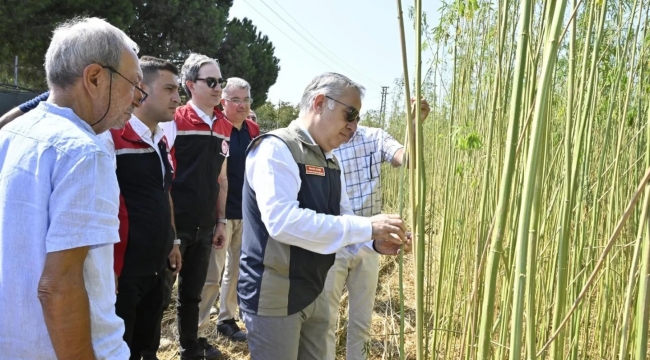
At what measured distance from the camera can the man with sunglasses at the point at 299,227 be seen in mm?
1204

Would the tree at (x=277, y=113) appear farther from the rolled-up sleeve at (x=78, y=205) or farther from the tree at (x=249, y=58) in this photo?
the rolled-up sleeve at (x=78, y=205)

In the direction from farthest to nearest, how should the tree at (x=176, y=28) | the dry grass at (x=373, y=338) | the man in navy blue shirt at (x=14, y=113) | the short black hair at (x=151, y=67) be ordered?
the tree at (x=176, y=28)
the dry grass at (x=373, y=338)
the short black hair at (x=151, y=67)
the man in navy blue shirt at (x=14, y=113)

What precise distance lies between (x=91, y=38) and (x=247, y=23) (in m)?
11.6

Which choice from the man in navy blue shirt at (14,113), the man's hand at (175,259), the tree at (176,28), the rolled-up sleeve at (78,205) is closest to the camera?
the rolled-up sleeve at (78,205)

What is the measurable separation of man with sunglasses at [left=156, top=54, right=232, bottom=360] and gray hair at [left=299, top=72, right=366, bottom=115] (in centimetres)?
91

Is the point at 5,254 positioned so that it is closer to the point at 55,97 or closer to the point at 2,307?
the point at 2,307

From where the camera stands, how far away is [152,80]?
180 cm

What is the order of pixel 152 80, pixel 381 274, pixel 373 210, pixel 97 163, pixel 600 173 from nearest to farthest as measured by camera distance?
pixel 97 163
pixel 600 173
pixel 152 80
pixel 373 210
pixel 381 274

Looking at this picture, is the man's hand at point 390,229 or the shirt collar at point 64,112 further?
the man's hand at point 390,229

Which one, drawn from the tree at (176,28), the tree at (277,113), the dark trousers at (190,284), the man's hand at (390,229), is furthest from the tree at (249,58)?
the man's hand at (390,229)

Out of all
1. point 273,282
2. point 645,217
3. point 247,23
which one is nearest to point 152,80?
point 273,282

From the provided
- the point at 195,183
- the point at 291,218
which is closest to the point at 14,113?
the point at 291,218

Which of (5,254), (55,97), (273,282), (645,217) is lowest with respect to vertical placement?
(273,282)

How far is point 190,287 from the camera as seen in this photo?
2.20 m
